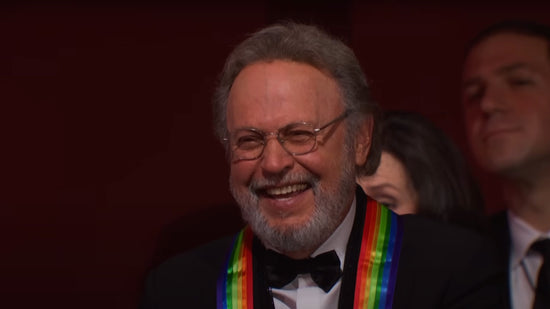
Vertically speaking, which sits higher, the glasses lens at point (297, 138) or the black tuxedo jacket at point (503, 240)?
the glasses lens at point (297, 138)

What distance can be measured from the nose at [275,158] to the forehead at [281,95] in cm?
4

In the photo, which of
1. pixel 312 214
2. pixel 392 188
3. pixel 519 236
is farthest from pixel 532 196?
pixel 392 188

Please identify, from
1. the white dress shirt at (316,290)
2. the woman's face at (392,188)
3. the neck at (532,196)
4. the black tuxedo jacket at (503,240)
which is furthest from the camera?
the woman's face at (392,188)

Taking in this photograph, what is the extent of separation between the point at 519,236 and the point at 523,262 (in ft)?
0.17

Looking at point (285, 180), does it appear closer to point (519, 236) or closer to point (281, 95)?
point (281, 95)

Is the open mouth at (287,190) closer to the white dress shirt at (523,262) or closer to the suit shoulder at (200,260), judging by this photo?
the suit shoulder at (200,260)

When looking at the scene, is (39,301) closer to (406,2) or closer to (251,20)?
(251,20)

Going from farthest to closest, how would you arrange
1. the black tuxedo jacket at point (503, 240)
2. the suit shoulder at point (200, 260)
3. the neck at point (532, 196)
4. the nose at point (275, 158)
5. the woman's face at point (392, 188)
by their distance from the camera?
→ the woman's face at point (392, 188)
the suit shoulder at point (200, 260)
the nose at point (275, 158)
the black tuxedo jacket at point (503, 240)
the neck at point (532, 196)

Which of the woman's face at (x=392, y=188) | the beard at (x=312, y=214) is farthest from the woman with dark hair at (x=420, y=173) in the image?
the beard at (x=312, y=214)

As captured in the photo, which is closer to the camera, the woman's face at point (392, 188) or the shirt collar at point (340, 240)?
the shirt collar at point (340, 240)

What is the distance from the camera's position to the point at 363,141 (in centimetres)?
177

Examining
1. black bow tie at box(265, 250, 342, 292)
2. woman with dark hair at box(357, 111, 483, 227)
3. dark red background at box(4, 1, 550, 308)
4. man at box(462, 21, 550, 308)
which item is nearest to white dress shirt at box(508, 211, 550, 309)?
man at box(462, 21, 550, 308)

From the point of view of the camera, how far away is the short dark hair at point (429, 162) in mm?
2131

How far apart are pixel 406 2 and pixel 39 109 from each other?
1.09 m
